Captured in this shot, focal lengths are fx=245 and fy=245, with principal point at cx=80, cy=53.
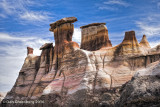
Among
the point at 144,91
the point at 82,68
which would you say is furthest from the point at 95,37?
the point at 144,91

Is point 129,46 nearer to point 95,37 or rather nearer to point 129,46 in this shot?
point 129,46

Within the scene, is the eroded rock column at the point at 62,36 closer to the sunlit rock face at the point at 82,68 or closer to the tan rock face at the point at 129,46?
the sunlit rock face at the point at 82,68

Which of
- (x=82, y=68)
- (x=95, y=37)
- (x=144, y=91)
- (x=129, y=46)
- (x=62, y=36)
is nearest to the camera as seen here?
(x=144, y=91)

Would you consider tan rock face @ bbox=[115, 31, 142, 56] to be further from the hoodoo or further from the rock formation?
the rock formation

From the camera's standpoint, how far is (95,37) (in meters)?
36.2

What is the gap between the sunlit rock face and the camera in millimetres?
27125

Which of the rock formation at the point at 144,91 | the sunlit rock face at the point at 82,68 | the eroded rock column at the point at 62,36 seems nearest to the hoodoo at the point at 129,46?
the sunlit rock face at the point at 82,68

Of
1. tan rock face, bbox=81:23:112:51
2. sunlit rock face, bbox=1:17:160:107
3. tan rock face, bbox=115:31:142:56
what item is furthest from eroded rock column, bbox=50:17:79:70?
tan rock face, bbox=115:31:142:56

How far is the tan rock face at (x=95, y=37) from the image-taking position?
35.4 meters

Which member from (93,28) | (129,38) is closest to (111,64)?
(129,38)

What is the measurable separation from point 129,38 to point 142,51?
7.46 ft

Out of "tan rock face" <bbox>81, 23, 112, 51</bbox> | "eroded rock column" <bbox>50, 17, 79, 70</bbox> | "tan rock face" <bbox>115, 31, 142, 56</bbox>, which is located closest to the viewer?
"tan rock face" <bbox>115, 31, 142, 56</bbox>

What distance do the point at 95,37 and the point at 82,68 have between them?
792cm

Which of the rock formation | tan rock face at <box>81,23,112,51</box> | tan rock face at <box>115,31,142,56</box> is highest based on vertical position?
tan rock face at <box>81,23,112,51</box>
